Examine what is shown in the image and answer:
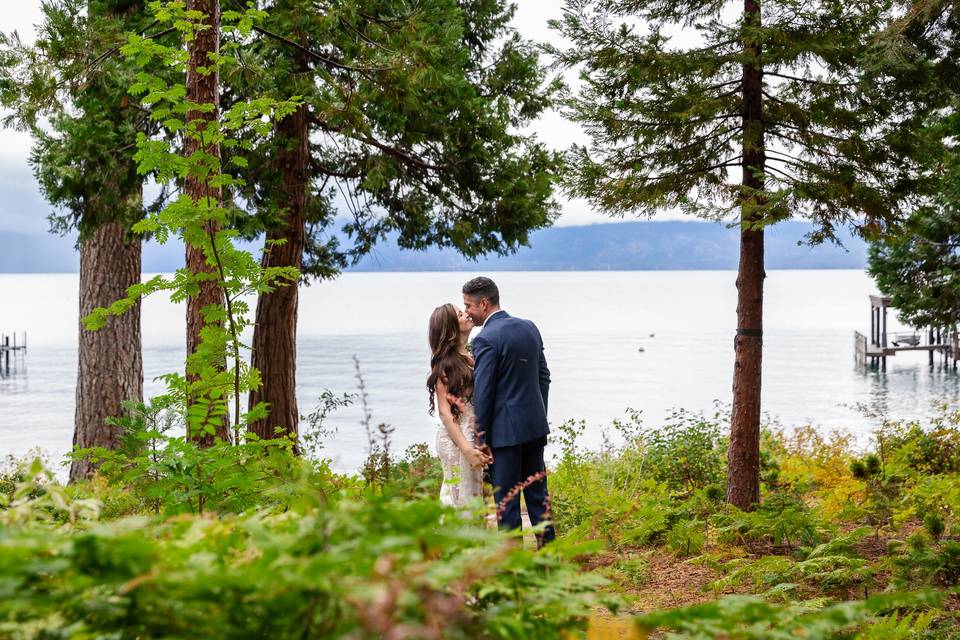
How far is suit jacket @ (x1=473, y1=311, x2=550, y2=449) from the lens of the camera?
17.4 feet

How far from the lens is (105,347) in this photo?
12.0m

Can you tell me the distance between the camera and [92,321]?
4543mm

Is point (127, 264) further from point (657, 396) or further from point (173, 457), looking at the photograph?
point (657, 396)

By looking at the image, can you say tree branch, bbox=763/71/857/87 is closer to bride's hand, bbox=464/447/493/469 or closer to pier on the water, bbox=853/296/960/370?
bride's hand, bbox=464/447/493/469

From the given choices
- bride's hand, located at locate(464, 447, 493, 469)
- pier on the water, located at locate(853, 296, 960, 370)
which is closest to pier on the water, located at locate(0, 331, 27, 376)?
pier on the water, located at locate(853, 296, 960, 370)

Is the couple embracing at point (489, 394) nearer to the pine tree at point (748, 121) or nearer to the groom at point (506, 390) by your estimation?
the groom at point (506, 390)

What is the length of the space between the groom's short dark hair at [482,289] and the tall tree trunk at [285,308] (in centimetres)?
592

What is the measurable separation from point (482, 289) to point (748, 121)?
3522 mm

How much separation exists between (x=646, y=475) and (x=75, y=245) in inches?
300

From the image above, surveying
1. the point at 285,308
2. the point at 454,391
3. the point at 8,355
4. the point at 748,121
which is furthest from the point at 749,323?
the point at 8,355

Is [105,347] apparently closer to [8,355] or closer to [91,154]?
[91,154]

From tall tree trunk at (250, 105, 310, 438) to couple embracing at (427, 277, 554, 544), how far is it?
5797 mm

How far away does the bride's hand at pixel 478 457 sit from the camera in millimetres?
5379

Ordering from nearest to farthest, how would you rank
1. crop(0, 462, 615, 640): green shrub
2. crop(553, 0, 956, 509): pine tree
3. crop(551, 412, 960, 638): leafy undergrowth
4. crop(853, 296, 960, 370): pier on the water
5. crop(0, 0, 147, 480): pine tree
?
crop(0, 462, 615, 640): green shrub, crop(551, 412, 960, 638): leafy undergrowth, crop(553, 0, 956, 509): pine tree, crop(0, 0, 147, 480): pine tree, crop(853, 296, 960, 370): pier on the water
